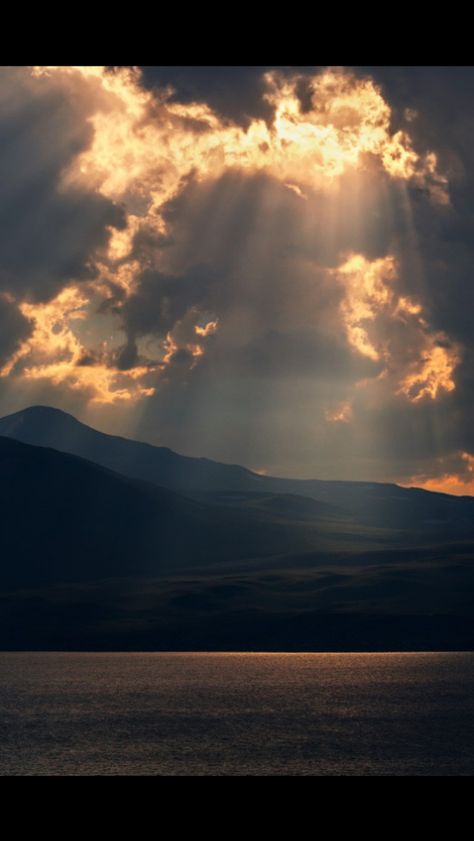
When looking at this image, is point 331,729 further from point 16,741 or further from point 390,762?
point 16,741

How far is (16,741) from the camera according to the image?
13938 cm
